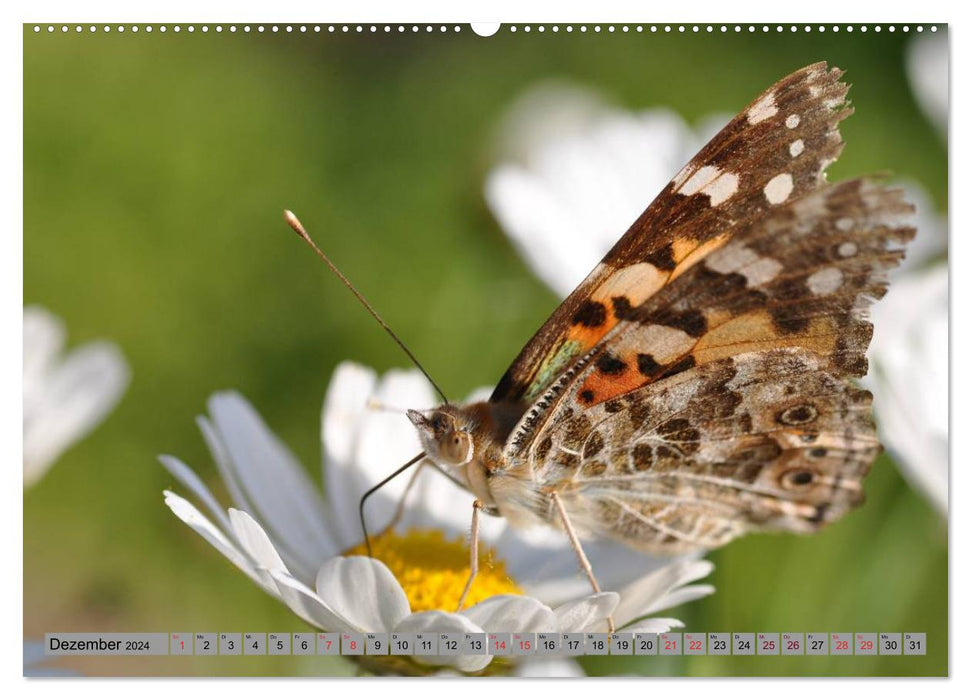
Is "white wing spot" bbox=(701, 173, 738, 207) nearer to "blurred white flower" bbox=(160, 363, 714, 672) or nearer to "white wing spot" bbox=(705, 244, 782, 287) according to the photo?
"white wing spot" bbox=(705, 244, 782, 287)

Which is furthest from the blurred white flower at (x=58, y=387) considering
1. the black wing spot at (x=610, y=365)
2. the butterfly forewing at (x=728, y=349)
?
the black wing spot at (x=610, y=365)

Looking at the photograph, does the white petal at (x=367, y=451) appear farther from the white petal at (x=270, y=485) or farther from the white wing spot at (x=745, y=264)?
the white wing spot at (x=745, y=264)

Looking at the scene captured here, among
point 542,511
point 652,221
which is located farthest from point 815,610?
point 652,221

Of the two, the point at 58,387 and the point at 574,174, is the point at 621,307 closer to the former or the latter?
the point at 58,387

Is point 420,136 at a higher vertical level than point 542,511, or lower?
higher

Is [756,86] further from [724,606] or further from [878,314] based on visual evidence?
[724,606]

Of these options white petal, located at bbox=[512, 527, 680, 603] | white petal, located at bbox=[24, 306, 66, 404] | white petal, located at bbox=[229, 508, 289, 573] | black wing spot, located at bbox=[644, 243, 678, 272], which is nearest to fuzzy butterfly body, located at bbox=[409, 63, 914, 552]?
black wing spot, located at bbox=[644, 243, 678, 272]

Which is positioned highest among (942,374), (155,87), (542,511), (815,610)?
(155,87)
